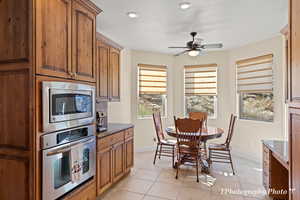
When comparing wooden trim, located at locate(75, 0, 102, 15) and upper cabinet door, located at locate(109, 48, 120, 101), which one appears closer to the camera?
wooden trim, located at locate(75, 0, 102, 15)

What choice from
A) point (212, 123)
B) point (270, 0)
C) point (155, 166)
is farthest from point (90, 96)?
point (212, 123)

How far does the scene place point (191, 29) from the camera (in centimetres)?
373

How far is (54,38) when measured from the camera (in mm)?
1896

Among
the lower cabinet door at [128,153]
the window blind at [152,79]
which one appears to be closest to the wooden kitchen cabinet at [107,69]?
the lower cabinet door at [128,153]

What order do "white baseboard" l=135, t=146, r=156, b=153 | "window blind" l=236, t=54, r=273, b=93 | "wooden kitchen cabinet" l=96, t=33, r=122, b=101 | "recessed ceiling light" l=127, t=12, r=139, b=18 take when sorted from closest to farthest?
"recessed ceiling light" l=127, t=12, r=139, b=18, "wooden kitchen cabinet" l=96, t=33, r=122, b=101, "window blind" l=236, t=54, r=273, b=93, "white baseboard" l=135, t=146, r=156, b=153

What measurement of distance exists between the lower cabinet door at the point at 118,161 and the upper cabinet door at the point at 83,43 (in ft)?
3.97

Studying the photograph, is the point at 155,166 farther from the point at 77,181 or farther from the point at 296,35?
the point at 296,35

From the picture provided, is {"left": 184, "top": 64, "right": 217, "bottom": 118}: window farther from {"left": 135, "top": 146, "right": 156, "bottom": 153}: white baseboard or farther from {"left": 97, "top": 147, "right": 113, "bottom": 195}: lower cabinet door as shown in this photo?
{"left": 97, "top": 147, "right": 113, "bottom": 195}: lower cabinet door

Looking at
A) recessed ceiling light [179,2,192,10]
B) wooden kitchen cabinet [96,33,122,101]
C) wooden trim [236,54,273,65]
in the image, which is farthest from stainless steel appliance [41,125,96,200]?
wooden trim [236,54,273,65]

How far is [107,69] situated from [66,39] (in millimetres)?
1345

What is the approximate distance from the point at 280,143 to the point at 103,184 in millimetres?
2575

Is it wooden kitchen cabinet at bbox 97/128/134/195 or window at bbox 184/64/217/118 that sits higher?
window at bbox 184/64/217/118

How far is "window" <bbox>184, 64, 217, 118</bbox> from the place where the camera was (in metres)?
5.45

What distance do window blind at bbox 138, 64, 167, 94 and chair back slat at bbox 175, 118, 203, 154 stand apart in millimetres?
2071
